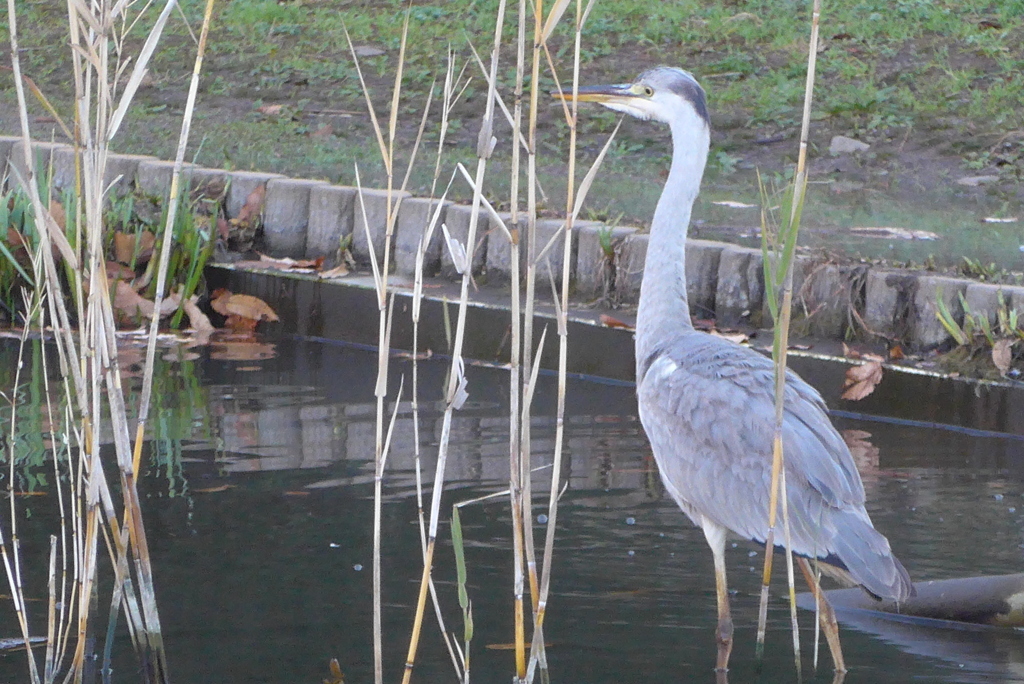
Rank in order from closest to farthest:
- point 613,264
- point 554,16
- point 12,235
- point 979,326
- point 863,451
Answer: point 554,16
point 863,451
point 979,326
point 613,264
point 12,235

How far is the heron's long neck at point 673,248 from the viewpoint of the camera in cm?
381

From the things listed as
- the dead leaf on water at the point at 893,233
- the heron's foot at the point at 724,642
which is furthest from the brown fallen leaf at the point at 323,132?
the heron's foot at the point at 724,642

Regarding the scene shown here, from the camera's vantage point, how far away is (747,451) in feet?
11.1

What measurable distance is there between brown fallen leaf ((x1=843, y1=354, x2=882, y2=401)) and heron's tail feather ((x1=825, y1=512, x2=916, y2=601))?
1.93m

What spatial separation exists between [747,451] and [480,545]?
956 mm

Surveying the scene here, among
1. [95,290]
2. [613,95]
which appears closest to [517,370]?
[95,290]

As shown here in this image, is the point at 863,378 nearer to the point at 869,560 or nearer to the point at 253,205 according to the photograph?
the point at 869,560

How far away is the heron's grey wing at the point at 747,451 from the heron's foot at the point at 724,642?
0.84ft

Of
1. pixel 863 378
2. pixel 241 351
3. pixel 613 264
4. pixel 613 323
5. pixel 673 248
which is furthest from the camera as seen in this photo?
pixel 241 351

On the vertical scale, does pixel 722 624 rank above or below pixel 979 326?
below

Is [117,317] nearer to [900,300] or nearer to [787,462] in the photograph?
[900,300]

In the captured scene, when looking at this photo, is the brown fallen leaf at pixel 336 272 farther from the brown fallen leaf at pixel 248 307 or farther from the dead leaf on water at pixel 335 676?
the dead leaf on water at pixel 335 676

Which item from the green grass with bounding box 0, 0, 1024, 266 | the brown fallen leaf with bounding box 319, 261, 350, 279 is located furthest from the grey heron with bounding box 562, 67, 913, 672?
the green grass with bounding box 0, 0, 1024, 266

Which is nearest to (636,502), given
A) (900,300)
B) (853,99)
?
(900,300)
